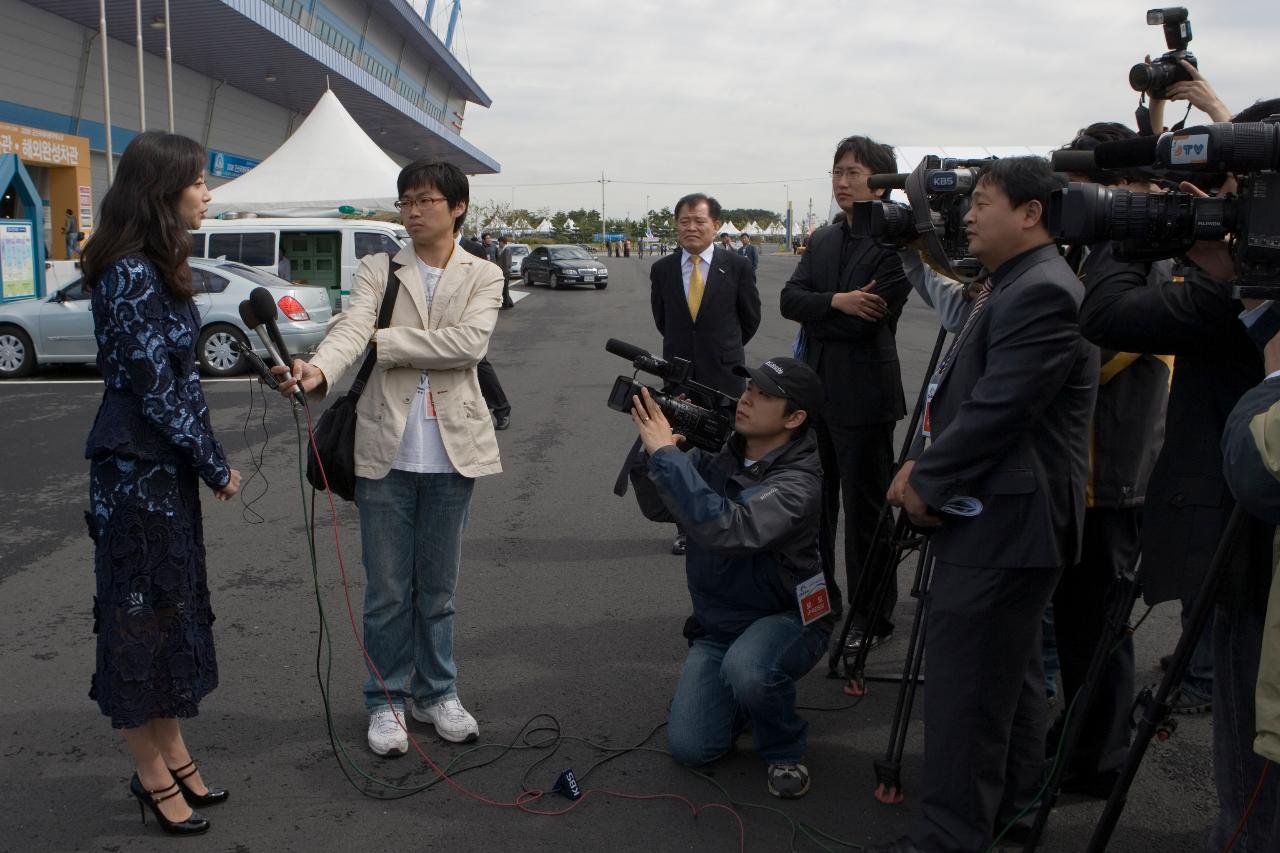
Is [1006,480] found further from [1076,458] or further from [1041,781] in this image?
[1041,781]

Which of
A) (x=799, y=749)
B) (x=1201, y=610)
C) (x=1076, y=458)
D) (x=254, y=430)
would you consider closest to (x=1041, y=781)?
(x=799, y=749)

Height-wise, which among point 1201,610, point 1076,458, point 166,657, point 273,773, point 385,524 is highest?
point 1076,458

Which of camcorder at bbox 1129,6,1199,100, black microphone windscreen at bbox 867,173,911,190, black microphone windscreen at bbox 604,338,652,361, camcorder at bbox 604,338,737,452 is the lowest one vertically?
camcorder at bbox 604,338,737,452

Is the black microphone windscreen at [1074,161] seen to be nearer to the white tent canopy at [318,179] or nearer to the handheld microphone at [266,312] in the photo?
the handheld microphone at [266,312]

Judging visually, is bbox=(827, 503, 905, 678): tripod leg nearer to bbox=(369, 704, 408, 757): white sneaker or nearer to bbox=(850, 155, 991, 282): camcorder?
bbox=(850, 155, 991, 282): camcorder

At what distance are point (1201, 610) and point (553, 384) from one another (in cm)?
1125

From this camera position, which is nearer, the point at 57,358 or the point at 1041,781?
the point at 1041,781

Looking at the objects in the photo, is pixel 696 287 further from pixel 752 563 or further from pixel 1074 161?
pixel 1074 161

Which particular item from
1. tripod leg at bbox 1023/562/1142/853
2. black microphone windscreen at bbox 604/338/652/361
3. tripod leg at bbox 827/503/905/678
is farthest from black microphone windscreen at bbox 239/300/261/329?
tripod leg at bbox 1023/562/1142/853

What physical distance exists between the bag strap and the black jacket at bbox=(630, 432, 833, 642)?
998 mm

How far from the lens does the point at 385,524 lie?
12.4ft

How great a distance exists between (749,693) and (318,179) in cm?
2061

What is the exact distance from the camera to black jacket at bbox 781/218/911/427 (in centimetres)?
450

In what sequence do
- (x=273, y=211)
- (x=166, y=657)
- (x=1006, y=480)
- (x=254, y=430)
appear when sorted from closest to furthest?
(x=1006, y=480) < (x=166, y=657) < (x=254, y=430) < (x=273, y=211)
